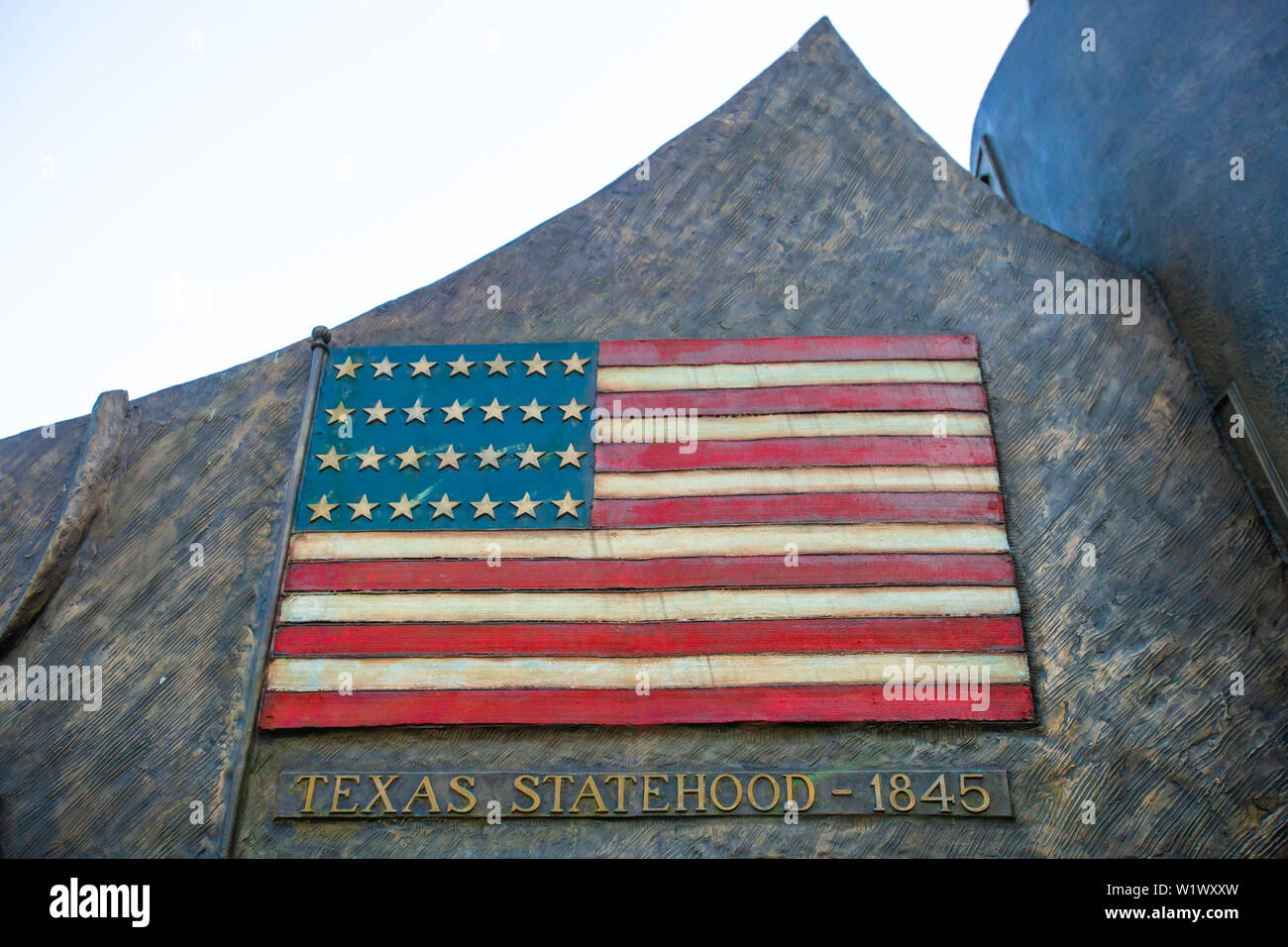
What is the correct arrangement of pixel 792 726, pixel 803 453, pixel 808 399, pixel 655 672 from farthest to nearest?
pixel 808 399 < pixel 803 453 < pixel 655 672 < pixel 792 726

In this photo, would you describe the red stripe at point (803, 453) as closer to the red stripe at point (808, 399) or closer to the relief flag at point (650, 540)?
the relief flag at point (650, 540)

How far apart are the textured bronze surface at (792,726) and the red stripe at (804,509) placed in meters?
0.35

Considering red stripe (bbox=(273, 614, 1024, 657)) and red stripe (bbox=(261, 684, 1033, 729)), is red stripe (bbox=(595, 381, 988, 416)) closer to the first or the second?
red stripe (bbox=(273, 614, 1024, 657))

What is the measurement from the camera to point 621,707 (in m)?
6.08

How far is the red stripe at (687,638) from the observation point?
20.4ft

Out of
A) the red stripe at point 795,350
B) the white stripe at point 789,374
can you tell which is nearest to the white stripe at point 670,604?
the white stripe at point 789,374

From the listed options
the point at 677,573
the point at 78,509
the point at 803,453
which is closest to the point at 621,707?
the point at 677,573

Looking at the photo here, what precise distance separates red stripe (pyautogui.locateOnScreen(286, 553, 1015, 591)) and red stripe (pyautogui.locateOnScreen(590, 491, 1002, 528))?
24 cm

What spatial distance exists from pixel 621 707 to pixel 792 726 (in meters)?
0.87

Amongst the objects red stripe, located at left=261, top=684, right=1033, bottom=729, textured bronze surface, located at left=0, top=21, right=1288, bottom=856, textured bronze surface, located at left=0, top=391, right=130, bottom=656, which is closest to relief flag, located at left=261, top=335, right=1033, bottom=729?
red stripe, located at left=261, top=684, right=1033, bottom=729

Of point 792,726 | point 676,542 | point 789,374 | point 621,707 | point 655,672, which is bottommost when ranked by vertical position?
point 792,726

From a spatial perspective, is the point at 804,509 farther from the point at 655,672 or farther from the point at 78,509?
the point at 78,509

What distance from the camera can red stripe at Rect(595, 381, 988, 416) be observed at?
23.3 ft
